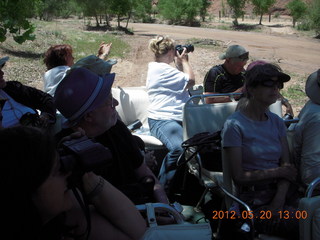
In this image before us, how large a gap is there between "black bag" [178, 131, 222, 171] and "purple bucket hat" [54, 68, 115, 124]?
1418 mm

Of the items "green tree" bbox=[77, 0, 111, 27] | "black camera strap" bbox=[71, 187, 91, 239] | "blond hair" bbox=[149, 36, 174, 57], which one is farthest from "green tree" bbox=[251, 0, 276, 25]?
"black camera strap" bbox=[71, 187, 91, 239]

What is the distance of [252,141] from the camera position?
2.81 meters

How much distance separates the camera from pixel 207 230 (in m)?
1.72

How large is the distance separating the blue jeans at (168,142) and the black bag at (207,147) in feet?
1.66

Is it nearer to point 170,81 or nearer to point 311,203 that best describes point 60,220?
point 311,203

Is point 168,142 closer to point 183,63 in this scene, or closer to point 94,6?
point 183,63

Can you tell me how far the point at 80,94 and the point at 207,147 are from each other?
1.70 m

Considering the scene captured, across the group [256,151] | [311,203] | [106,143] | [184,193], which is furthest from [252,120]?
[184,193]

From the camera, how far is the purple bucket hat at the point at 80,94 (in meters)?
2.09

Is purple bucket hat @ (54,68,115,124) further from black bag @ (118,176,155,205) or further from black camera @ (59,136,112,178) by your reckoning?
black camera @ (59,136,112,178)

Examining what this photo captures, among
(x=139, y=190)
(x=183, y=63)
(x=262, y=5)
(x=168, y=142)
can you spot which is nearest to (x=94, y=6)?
(x=262, y=5)

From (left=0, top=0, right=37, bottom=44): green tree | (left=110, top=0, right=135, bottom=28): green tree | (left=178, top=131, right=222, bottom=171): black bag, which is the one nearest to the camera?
(left=0, top=0, right=37, bottom=44): green tree

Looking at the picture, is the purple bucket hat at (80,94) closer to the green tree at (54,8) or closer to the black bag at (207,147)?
the black bag at (207,147)

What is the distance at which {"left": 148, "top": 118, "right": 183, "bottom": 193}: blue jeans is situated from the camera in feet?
13.5
